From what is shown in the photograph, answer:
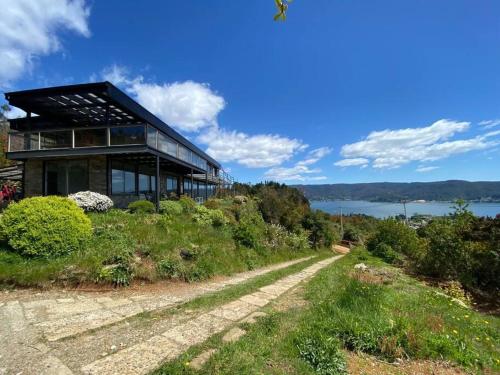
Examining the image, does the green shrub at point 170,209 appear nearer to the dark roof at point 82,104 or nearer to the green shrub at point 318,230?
the dark roof at point 82,104

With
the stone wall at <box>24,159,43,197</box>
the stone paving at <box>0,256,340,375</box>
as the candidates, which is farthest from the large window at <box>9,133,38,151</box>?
the stone paving at <box>0,256,340,375</box>

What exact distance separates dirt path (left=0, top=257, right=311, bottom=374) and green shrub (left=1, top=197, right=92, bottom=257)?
4.26ft

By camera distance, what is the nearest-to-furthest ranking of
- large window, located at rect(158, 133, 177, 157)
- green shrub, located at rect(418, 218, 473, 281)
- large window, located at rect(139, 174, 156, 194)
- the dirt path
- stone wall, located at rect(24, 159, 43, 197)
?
the dirt path
green shrub, located at rect(418, 218, 473, 281)
large window, located at rect(158, 133, 177, 157)
stone wall, located at rect(24, 159, 43, 197)
large window, located at rect(139, 174, 156, 194)

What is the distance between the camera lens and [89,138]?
501 inches

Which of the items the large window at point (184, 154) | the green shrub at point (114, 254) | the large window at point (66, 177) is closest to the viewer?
the green shrub at point (114, 254)

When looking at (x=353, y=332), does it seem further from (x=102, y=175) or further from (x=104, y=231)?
(x=102, y=175)

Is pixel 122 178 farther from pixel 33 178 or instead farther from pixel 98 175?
pixel 33 178

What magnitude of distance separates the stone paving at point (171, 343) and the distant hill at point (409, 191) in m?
77.7

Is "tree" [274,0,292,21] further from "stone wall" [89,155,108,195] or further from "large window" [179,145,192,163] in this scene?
"large window" [179,145,192,163]

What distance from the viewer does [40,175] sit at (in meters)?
14.4

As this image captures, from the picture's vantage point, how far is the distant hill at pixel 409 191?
106m

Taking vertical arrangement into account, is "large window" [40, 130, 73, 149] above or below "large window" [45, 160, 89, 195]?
above

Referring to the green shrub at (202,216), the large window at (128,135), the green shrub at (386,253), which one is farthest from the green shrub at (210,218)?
the green shrub at (386,253)

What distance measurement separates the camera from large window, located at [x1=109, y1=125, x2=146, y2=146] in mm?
12531
